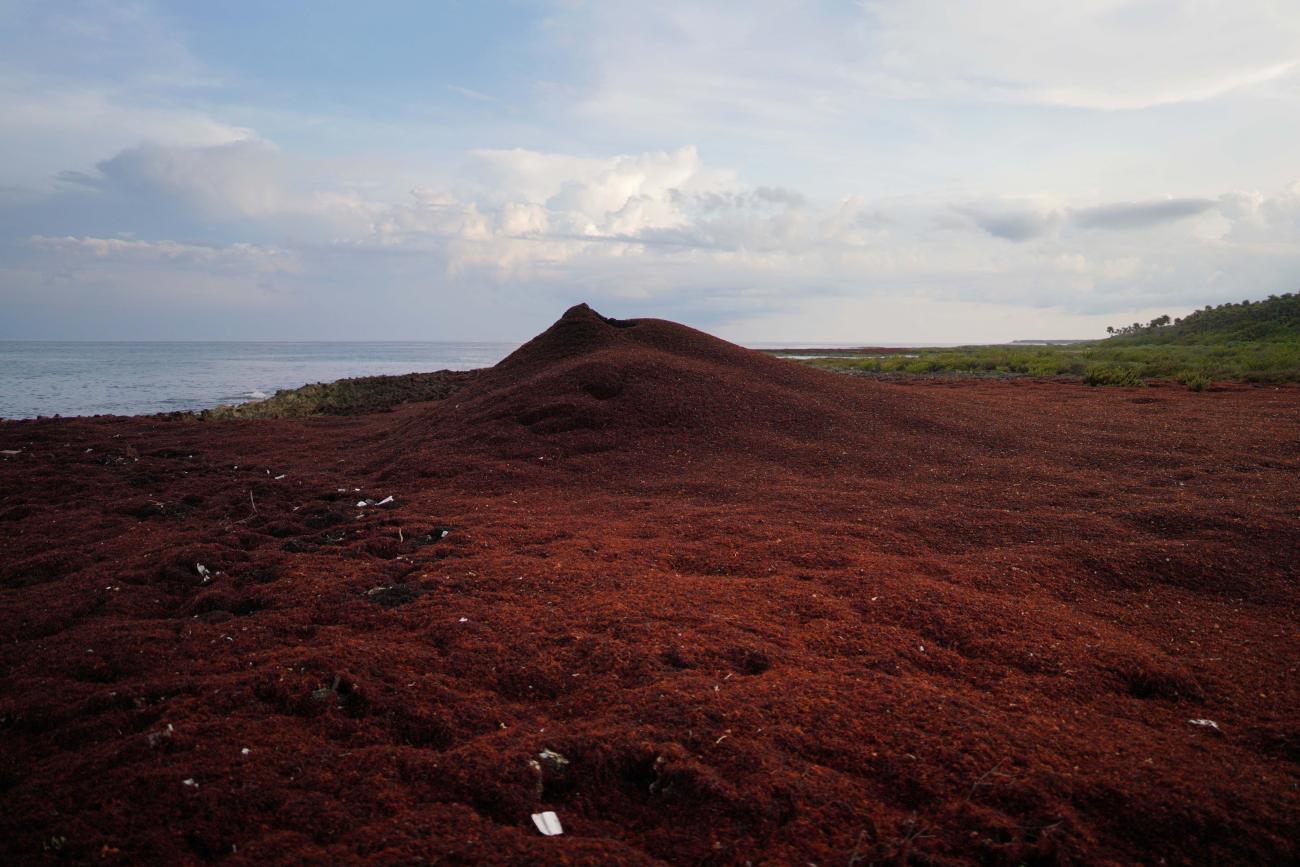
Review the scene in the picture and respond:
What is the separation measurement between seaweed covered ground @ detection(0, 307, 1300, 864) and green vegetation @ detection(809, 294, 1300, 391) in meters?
15.9

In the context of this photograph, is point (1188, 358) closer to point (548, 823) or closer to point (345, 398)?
point (345, 398)

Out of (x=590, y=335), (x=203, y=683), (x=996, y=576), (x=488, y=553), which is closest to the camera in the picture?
(x=203, y=683)

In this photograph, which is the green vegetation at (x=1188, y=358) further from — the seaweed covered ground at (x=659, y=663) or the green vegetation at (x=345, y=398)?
the green vegetation at (x=345, y=398)

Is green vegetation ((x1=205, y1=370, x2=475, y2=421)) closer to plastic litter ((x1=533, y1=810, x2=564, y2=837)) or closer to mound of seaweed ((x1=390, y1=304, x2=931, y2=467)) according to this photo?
mound of seaweed ((x1=390, y1=304, x2=931, y2=467))

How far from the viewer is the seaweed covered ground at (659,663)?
97.9 inches

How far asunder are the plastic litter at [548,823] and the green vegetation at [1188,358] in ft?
70.6

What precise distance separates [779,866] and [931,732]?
116 centimetres

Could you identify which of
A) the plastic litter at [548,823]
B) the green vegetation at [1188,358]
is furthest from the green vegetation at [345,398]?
the green vegetation at [1188,358]

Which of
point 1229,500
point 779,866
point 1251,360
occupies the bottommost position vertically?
point 779,866

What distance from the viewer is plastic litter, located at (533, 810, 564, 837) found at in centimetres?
246

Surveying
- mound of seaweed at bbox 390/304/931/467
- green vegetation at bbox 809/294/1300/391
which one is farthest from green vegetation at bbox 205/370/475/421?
green vegetation at bbox 809/294/1300/391

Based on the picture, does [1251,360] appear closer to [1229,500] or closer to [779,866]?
[1229,500]

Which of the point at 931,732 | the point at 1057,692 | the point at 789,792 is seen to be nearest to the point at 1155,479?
the point at 1057,692

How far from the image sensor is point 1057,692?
3588 millimetres
